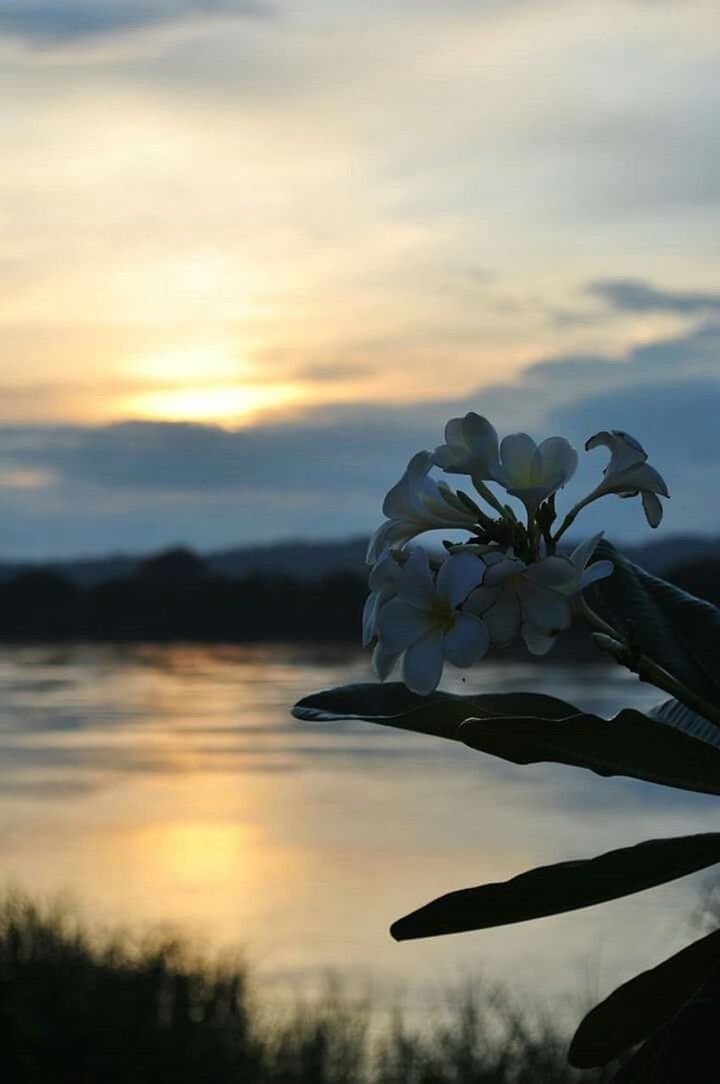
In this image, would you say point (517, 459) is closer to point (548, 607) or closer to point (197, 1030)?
point (548, 607)

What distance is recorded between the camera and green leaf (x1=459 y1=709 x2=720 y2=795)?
0.71 metres

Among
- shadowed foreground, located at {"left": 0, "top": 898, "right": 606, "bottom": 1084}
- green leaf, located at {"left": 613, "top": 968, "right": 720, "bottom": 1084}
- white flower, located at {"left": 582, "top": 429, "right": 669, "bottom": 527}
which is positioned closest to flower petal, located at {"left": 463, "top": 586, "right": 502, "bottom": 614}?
white flower, located at {"left": 582, "top": 429, "right": 669, "bottom": 527}

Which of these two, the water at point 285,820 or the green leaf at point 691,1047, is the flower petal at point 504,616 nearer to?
the water at point 285,820

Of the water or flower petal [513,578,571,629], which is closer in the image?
flower petal [513,578,571,629]

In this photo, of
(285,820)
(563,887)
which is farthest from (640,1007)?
(285,820)

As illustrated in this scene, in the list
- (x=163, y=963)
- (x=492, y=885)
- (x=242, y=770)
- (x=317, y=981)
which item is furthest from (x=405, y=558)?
(x=242, y=770)

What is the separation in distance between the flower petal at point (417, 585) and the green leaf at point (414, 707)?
0.08 meters

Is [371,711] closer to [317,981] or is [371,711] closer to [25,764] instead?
[317,981]

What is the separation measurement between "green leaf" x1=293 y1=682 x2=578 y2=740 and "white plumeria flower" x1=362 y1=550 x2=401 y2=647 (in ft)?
0.16

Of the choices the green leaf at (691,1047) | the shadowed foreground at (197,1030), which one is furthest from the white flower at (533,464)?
the shadowed foreground at (197,1030)

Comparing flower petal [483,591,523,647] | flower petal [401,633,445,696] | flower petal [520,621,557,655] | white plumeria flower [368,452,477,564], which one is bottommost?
flower petal [401,633,445,696]

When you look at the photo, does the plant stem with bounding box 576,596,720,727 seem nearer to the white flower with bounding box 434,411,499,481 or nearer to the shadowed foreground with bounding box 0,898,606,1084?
the white flower with bounding box 434,411,499,481

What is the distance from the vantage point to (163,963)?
14.5 feet

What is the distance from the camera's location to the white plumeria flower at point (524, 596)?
675 mm
